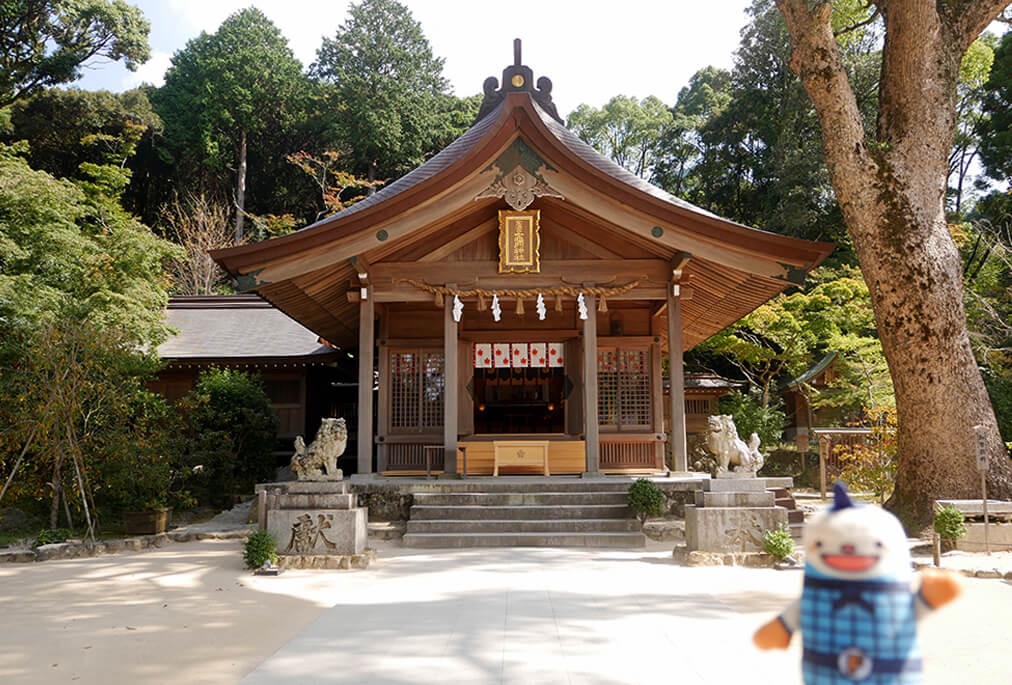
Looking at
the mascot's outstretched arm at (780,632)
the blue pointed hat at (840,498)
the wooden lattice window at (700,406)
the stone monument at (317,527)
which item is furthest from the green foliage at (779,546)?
the wooden lattice window at (700,406)

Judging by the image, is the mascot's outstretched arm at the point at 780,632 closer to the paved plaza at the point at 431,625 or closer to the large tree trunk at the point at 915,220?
the paved plaza at the point at 431,625

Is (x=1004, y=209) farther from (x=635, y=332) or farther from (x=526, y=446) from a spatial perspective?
(x=526, y=446)

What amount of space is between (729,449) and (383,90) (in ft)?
91.7

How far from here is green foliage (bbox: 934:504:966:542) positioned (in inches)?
330

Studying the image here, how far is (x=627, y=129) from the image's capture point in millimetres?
37719

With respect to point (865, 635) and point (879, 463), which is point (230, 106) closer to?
point (879, 463)

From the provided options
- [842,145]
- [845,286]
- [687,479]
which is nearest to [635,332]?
[687,479]

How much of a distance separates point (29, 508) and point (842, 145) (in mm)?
13931

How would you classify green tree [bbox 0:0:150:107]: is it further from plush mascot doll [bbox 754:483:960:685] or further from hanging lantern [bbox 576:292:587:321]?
plush mascot doll [bbox 754:483:960:685]

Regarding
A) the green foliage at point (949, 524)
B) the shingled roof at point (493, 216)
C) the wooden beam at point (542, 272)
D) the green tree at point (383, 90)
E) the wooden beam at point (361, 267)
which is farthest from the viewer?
the green tree at point (383, 90)

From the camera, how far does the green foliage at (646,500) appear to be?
31.9ft

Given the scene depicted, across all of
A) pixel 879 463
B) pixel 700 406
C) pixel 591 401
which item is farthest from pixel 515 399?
pixel 700 406

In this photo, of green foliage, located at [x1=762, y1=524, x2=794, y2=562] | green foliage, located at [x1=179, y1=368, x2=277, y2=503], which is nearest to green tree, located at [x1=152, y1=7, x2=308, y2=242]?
green foliage, located at [x1=179, y1=368, x2=277, y2=503]

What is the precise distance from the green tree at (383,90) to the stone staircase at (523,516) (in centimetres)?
2355
